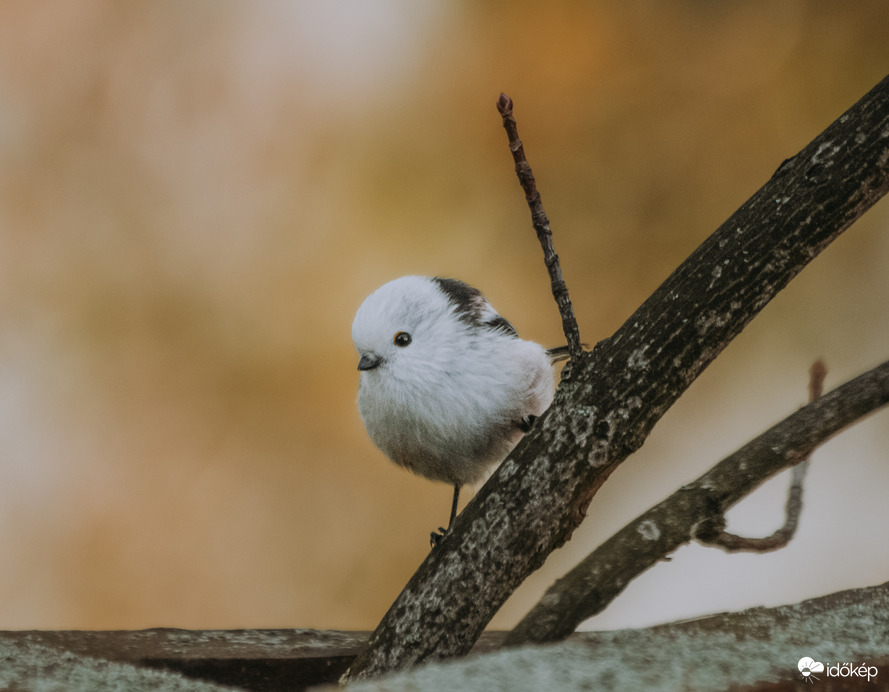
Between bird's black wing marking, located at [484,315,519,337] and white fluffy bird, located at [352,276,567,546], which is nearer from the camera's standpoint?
white fluffy bird, located at [352,276,567,546]

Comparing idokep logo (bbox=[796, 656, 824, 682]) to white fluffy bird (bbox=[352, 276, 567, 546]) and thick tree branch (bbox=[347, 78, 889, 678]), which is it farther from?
white fluffy bird (bbox=[352, 276, 567, 546])

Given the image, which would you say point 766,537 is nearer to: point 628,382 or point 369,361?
point 628,382

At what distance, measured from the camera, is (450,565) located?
875mm

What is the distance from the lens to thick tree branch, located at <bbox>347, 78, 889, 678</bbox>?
823mm

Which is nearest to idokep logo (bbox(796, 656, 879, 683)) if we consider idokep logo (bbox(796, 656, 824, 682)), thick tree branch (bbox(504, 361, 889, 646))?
idokep logo (bbox(796, 656, 824, 682))

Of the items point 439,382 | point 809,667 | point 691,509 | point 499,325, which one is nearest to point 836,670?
point 809,667

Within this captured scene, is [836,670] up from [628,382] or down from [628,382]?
down

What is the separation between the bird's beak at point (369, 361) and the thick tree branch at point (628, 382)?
0.33 meters

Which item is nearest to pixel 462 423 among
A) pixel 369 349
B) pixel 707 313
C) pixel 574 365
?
pixel 369 349

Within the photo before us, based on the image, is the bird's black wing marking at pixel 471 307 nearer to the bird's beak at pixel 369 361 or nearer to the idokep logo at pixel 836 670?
the bird's beak at pixel 369 361

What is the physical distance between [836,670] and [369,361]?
69 cm

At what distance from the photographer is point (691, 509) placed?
87cm

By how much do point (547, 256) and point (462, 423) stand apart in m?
0.36

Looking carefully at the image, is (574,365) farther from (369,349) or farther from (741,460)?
(369,349)
